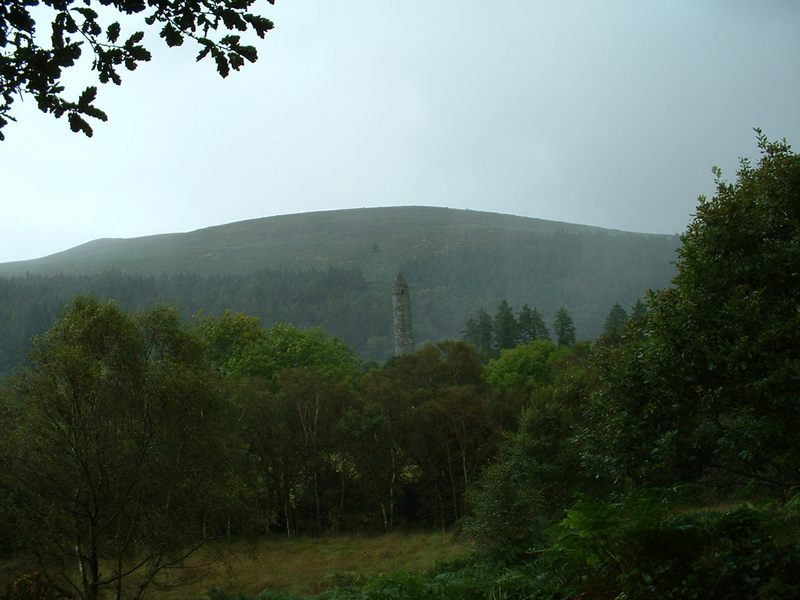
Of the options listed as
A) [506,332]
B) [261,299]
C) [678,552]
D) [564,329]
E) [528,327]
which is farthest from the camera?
[261,299]

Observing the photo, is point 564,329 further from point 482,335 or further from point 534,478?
point 534,478

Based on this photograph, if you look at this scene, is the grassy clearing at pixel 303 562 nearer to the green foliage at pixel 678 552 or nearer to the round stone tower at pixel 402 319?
the green foliage at pixel 678 552

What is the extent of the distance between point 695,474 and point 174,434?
1632cm

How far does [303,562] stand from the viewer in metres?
33.8

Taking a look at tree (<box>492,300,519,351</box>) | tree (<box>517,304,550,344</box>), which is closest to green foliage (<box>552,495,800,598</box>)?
tree (<box>492,300,519,351</box>)

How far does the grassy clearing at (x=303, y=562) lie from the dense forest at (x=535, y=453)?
1.61 metres

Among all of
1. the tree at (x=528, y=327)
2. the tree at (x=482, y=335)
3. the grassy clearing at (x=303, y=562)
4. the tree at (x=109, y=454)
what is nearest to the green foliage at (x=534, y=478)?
the grassy clearing at (x=303, y=562)

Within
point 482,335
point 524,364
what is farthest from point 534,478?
point 482,335

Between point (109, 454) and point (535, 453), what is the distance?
1837cm

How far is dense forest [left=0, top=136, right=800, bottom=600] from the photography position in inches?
280

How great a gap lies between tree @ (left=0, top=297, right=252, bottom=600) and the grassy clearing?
7.20 feet

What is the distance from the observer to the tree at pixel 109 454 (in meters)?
21.5

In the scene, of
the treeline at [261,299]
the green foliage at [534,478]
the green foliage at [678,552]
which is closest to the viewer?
the green foliage at [678,552]

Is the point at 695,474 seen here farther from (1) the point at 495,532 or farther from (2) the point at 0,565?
(2) the point at 0,565
